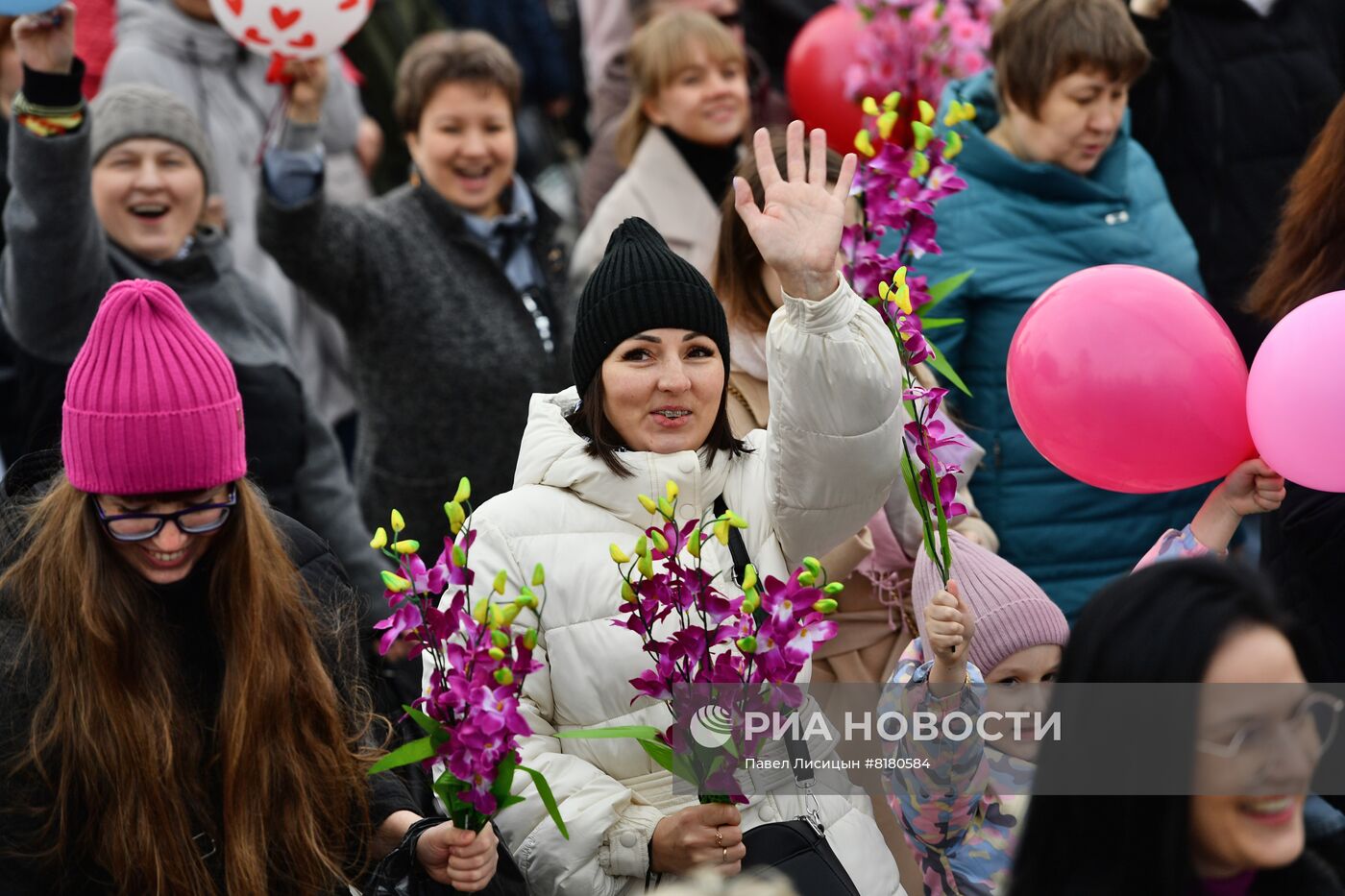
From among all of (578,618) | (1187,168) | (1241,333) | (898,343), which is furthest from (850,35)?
(578,618)

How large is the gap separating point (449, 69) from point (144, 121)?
1.05 metres

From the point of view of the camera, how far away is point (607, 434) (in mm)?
3510

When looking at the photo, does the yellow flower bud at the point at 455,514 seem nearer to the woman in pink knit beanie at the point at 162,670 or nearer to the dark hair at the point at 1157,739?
the woman in pink knit beanie at the point at 162,670

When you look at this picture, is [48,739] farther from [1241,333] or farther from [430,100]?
[1241,333]

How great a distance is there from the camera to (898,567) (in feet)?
13.7

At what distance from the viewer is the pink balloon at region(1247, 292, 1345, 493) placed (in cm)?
312

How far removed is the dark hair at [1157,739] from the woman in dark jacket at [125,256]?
99.1 inches

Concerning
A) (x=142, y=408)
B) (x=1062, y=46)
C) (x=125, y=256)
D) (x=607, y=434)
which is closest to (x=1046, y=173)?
(x=1062, y=46)

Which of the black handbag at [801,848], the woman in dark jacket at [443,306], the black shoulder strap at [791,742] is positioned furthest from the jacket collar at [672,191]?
the black handbag at [801,848]

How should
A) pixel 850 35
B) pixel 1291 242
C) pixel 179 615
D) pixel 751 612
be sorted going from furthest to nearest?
pixel 850 35
pixel 1291 242
pixel 179 615
pixel 751 612

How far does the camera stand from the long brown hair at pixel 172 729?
3.09 meters

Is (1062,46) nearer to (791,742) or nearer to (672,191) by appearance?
(672,191)

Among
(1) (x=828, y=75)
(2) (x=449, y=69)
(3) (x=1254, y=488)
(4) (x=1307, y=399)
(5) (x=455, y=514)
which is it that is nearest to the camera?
(5) (x=455, y=514)

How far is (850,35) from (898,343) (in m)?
3.05
